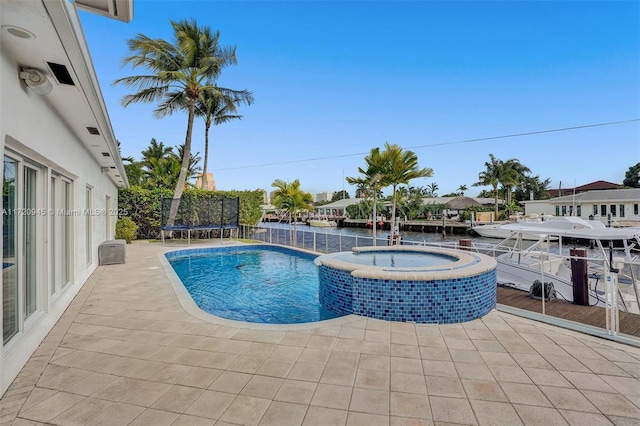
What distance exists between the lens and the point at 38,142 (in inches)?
142

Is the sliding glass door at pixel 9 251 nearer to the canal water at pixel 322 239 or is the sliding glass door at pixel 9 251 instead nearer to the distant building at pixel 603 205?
the canal water at pixel 322 239

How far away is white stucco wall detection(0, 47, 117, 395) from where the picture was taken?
2.76 metres

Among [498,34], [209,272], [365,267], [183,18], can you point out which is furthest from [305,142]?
[365,267]

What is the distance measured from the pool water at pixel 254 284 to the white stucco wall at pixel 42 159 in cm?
250

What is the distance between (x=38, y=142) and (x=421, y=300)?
17.3 ft

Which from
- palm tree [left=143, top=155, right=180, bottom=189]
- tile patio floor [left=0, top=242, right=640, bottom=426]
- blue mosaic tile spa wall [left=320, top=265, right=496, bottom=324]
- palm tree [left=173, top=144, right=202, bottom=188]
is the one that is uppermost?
palm tree [left=173, top=144, right=202, bottom=188]

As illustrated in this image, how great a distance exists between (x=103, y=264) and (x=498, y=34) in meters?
17.8

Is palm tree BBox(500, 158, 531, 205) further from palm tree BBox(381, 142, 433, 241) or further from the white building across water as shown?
the white building across water

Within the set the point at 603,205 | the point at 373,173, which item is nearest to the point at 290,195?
the point at 373,173

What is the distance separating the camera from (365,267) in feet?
16.4

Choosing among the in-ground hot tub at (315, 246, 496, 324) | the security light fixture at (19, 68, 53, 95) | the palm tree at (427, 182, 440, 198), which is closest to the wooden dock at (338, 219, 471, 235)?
the in-ground hot tub at (315, 246, 496, 324)

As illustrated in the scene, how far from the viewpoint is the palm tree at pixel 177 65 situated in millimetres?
14684

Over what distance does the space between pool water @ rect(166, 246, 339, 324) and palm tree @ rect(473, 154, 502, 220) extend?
3935 cm

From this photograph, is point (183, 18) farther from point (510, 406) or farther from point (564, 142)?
point (564, 142)
